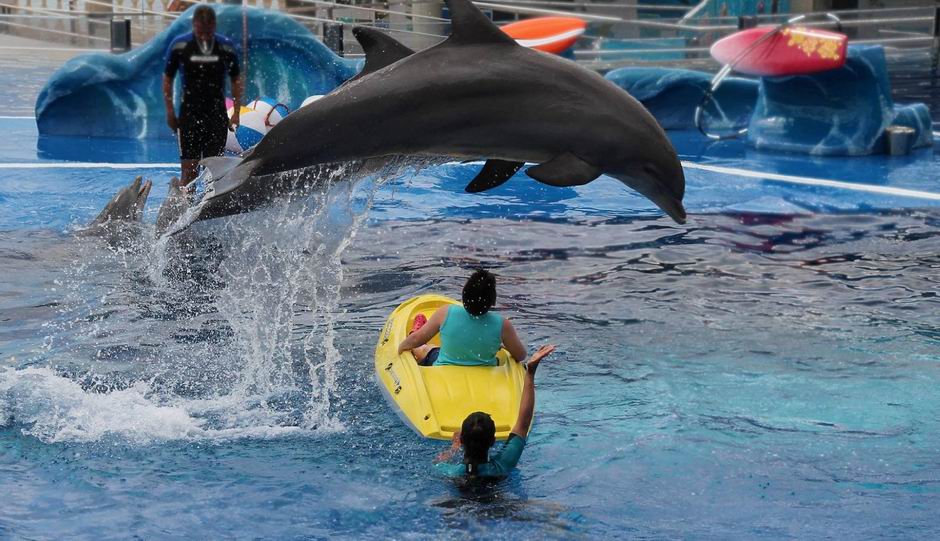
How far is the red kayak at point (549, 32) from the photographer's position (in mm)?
17453

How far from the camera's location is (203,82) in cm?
964

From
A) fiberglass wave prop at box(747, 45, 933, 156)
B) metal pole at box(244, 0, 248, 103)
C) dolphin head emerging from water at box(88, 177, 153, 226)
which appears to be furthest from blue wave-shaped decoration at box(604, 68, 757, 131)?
dolphin head emerging from water at box(88, 177, 153, 226)

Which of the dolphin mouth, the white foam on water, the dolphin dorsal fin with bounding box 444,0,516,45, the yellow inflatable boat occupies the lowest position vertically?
the white foam on water

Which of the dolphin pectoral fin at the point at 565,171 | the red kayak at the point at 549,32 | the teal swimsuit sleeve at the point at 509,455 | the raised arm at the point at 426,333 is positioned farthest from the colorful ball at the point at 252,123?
the dolphin pectoral fin at the point at 565,171

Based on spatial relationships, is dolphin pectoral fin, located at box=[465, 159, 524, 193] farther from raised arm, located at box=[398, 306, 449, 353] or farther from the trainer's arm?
the trainer's arm

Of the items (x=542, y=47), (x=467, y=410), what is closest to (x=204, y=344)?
(x=467, y=410)

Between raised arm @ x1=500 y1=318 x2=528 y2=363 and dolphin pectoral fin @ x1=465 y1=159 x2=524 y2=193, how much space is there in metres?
1.33

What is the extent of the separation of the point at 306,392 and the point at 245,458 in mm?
957

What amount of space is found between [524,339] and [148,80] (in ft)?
29.6

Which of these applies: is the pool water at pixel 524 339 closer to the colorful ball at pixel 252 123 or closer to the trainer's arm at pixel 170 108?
the trainer's arm at pixel 170 108

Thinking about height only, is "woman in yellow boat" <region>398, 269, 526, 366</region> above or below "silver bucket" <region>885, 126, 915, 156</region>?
below

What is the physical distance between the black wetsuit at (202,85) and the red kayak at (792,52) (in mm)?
7537

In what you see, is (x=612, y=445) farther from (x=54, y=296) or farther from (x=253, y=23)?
(x=253, y=23)

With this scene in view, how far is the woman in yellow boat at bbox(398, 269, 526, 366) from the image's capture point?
6.23 meters
